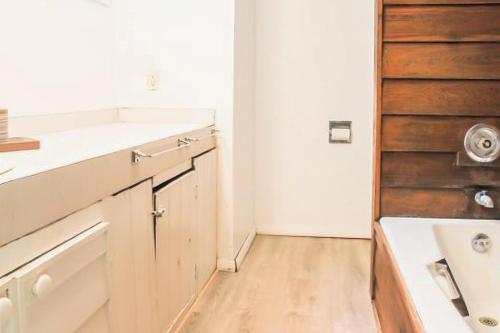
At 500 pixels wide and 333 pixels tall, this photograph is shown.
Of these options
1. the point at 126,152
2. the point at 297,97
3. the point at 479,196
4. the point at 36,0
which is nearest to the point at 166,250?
the point at 126,152

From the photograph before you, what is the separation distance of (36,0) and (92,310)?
1.42 metres

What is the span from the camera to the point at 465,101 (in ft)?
7.69

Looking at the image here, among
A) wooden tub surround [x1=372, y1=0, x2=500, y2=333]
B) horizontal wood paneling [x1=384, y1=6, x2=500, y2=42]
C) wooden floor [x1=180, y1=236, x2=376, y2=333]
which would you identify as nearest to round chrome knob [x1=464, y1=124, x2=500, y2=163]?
wooden tub surround [x1=372, y1=0, x2=500, y2=333]

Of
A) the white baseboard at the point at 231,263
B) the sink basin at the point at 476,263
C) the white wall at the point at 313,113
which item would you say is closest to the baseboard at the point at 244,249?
the white baseboard at the point at 231,263

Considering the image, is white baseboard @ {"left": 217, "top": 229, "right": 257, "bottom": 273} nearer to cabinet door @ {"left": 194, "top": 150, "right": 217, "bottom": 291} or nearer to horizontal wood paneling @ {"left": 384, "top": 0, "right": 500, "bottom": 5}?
cabinet door @ {"left": 194, "top": 150, "right": 217, "bottom": 291}

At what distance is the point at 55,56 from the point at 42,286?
4.82ft

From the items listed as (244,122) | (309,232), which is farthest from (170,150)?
(309,232)

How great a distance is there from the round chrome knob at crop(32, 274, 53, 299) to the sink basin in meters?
1.62

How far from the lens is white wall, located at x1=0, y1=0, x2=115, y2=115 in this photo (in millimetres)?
1945

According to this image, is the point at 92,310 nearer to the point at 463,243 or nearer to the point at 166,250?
the point at 166,250

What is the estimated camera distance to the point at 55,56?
7.37 feet

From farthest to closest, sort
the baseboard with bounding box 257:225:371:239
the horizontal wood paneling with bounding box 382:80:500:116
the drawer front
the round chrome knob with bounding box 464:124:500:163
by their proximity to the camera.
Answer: the baseboard with bounding box 257:225:371:239 < the horizontal wood paneling with bounding box 382:80:500:116 < the round chrome knob with bounding box 464:124:500:163 < the drawer front

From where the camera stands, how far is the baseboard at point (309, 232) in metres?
3.73

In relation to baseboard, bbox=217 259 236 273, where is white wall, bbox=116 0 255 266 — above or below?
above
